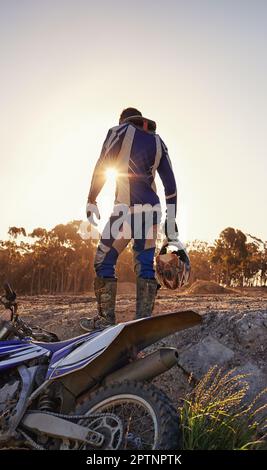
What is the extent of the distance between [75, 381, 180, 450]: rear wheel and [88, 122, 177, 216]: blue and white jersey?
2.72 metres

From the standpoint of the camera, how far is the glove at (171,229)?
525 centimetres

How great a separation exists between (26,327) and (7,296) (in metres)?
0.27

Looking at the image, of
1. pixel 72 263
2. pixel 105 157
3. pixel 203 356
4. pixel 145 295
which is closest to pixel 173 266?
pixel 145 295

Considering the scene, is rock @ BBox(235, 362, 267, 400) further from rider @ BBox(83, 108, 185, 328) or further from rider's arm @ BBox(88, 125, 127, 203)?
rider's arm @ BBox(88, 125, 127, 203)

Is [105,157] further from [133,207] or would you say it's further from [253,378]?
[253,378]

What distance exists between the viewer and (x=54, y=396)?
10.1 feet

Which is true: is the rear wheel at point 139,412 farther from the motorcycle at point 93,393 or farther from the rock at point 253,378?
the rock at point 253,378

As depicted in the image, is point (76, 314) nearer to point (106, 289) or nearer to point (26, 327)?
point (106, 289)

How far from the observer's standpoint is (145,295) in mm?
5047

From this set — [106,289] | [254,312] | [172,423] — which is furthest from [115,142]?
[172,423]

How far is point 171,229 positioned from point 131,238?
0.45 meters

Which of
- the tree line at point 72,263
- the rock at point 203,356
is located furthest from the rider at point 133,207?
the tree line at point 72,263

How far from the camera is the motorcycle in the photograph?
2756 mm

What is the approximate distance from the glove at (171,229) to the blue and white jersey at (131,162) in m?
0.25
